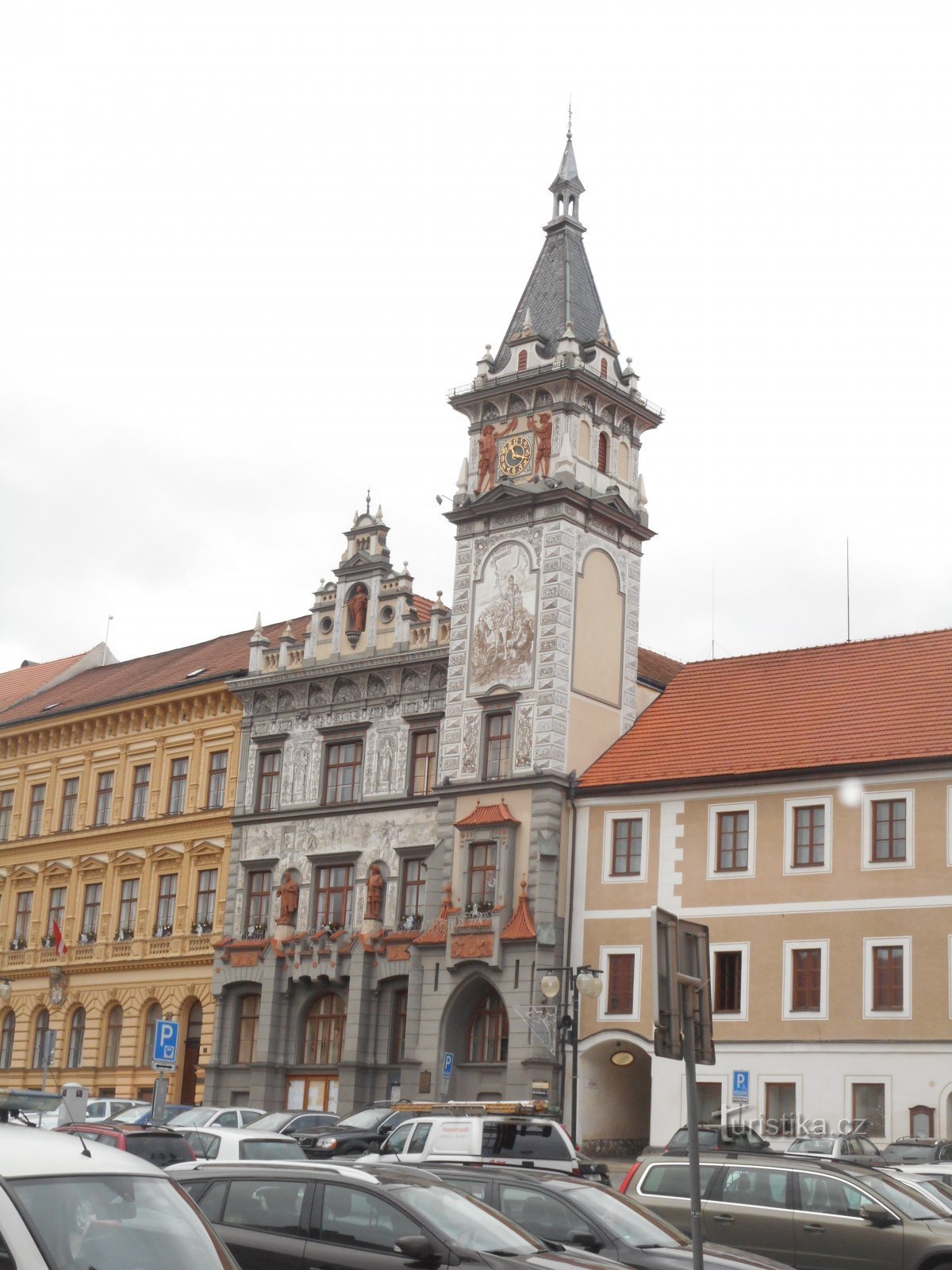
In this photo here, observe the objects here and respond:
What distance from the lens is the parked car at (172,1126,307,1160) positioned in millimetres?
24750

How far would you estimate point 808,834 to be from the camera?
137 ft

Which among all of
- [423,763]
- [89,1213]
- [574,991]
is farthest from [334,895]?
[89,1213]

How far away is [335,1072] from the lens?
4866cm

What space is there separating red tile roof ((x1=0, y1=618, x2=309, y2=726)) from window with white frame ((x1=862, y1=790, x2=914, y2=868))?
20.4 metres

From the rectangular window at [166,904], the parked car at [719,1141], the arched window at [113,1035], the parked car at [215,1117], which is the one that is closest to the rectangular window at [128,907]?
the rectangular window at [166,904]

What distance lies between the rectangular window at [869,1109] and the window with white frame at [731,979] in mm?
3400

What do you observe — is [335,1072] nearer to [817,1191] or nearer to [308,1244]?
[817,1191]

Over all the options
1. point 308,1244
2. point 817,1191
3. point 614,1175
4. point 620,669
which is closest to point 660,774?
point 620,669

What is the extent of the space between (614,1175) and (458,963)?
7191mm

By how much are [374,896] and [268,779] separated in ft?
22.0

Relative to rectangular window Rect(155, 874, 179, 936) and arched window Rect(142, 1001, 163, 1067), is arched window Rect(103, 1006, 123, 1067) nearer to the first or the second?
arched window Rect(142, 1001, 163, 1067)

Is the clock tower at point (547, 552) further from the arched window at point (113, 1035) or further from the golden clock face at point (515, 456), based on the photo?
the arched window at point (113, 1035)

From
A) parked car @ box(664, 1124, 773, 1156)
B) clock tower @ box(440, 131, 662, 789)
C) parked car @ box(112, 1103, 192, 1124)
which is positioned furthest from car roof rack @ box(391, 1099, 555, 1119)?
clock tower @ box(440, 131, 662, 789)

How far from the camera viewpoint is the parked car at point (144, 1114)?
104 feet
